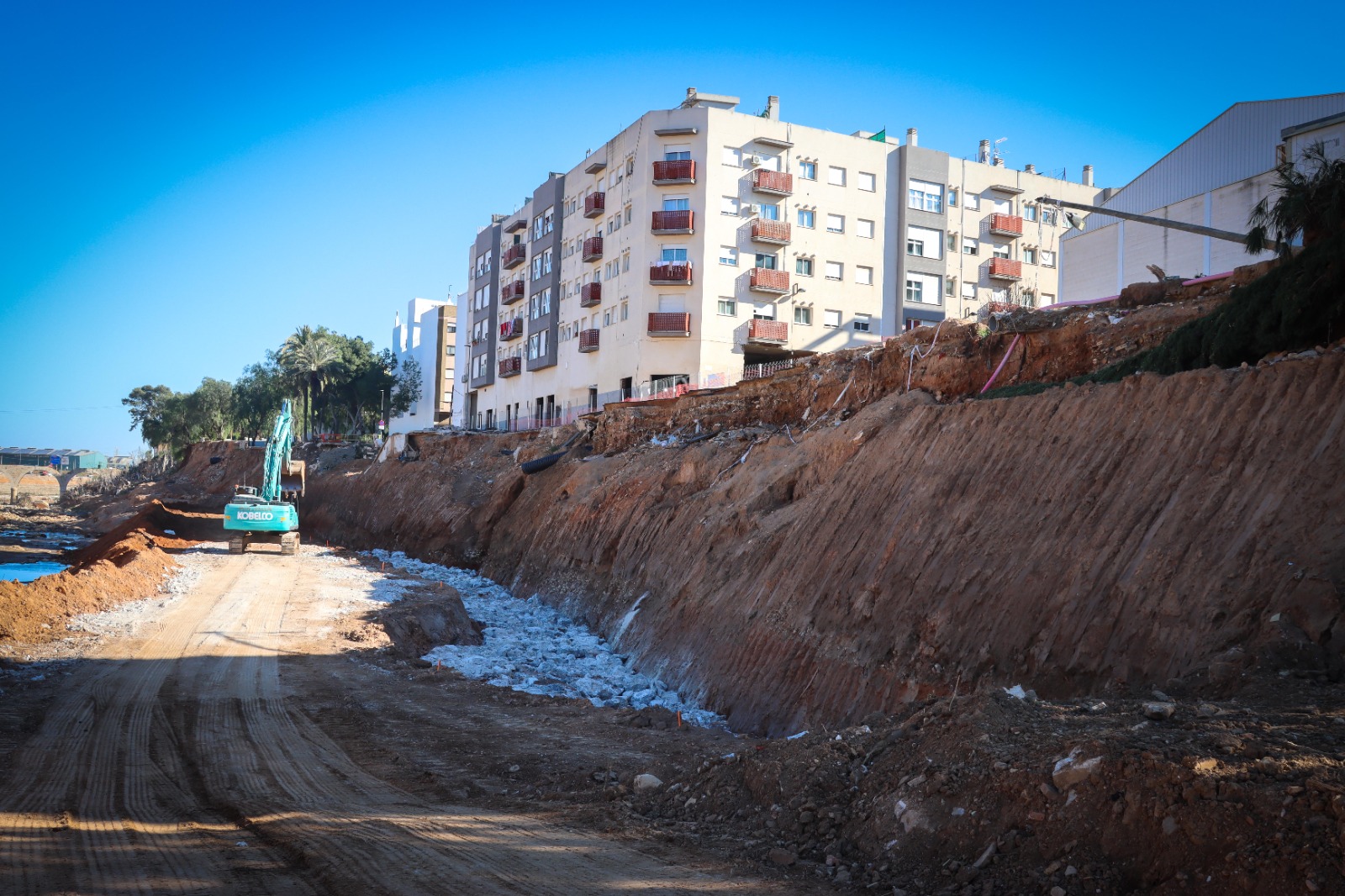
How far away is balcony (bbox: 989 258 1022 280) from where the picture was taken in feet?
184

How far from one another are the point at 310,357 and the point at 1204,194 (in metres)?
72.2

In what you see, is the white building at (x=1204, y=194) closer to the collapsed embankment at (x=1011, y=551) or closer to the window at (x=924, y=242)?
the collapsed embankment at (x=1011, y=551)

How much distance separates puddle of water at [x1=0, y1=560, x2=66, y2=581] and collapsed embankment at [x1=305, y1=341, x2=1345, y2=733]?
28.4 meters

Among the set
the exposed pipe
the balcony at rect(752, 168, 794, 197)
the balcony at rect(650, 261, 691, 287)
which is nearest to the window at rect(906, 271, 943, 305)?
the balcony at rect(752, 168, 794, 197)

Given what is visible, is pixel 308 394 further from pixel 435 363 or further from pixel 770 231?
pixel 770 231

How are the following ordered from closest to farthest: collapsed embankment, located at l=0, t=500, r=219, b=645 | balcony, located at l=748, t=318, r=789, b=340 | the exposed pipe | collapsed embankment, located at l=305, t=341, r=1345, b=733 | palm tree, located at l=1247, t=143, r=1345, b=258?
collapsed embankment, located at l=305, t=341, r=1345, b=733
palm tree, located at l=1247, t=143, r=1345, b=258
collapsed embankment, located at l=0, t=500, r=219, b=645
the exposed pipe
balcony, located at l=748, t=318, r=789, b=340

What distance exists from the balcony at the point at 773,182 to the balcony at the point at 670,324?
8.16m

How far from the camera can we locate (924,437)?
1819cm

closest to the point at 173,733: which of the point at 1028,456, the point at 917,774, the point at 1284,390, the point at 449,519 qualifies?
the point at 917,774

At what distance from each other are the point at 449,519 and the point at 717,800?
34062 millimetres

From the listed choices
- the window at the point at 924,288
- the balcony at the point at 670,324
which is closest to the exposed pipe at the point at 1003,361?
the balcony at the point at 670,324

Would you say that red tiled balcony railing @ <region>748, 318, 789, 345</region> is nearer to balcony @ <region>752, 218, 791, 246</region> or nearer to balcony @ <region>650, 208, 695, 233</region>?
balcony @ <region>752, 218, 791, 246</region>

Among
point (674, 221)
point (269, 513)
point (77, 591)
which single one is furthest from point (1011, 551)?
point (674, 221)

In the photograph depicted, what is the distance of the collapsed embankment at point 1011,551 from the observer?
10.5 metres
